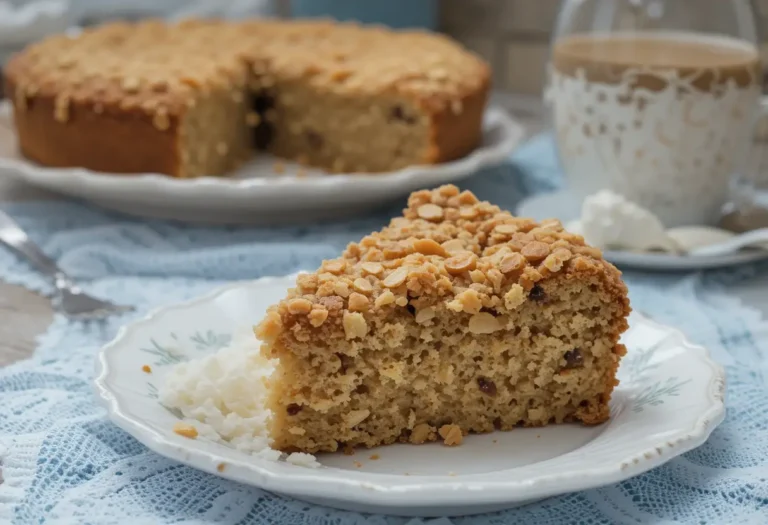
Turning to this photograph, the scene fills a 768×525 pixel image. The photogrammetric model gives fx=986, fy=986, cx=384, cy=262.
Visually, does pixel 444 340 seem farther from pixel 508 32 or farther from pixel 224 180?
pixel 508 32

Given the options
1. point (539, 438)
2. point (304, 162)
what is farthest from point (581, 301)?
point (304, 162)

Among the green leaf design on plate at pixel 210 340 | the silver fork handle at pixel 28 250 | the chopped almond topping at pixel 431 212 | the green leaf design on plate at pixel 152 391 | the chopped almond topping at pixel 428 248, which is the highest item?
the chopped almond topping at pixel 428 248

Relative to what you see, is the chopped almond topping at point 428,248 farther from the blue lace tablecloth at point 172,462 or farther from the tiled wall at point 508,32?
the tiled wall at point 508,32

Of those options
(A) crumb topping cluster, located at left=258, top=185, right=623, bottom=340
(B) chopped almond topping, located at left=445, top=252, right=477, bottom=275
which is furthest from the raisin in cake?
(B) chopped almond topping, located at left=445, top=252, right=477, bottom=275

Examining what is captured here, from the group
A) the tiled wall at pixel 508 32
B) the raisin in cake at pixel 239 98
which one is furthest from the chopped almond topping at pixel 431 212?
the tiled wall at pixel 508 32

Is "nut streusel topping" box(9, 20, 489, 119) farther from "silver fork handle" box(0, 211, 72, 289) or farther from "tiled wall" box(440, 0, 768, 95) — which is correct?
"tiled wall" box(440, 0, 768, 95)

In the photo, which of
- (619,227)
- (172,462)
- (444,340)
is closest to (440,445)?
(444,340)
